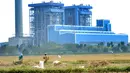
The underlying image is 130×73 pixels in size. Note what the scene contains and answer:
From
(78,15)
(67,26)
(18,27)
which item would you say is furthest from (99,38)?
(18,27)

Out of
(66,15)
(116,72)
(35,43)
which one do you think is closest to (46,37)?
(35,43)

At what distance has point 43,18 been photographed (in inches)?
4631

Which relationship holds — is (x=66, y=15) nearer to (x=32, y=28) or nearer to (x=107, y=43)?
(x=32, y=28)

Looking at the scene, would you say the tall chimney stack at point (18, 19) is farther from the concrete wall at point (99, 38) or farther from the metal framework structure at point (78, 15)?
the metal framework structure at point (78, 15)

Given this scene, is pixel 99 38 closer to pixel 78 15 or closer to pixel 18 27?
pixel 78 15

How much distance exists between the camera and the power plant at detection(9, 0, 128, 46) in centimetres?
10825

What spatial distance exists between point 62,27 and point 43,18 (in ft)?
25.1

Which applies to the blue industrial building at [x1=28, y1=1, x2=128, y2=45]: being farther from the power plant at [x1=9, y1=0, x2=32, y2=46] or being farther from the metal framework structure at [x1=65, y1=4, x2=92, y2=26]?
the power plant at [x1=9, y1=0, x2=32, y2=46]

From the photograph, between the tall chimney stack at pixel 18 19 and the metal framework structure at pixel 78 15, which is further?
the metal framework structure at pixel 78 15

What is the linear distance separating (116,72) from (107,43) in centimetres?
9324

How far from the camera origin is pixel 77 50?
9756 cm

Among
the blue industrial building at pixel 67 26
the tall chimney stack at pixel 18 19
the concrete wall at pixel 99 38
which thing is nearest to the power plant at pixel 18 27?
the tall chimney stack at pixel 18 19

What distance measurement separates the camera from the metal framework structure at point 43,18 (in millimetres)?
114250

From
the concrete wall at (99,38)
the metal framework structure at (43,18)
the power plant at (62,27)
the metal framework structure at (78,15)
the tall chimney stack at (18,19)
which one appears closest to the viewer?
the tall chimney stack at (18,19)
